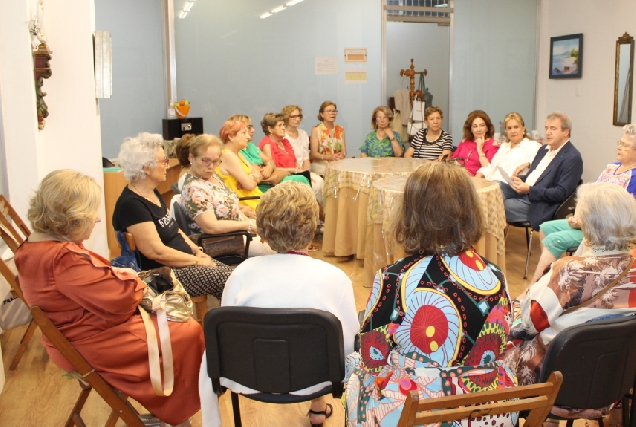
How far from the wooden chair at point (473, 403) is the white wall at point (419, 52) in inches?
276

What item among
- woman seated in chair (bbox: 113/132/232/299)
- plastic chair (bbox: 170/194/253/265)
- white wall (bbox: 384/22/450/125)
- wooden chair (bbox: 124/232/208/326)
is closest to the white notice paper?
white wall (bbox: 384/22/450/125)

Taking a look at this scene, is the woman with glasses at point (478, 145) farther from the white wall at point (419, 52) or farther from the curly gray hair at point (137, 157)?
the curly gray hair at point (137, 157)

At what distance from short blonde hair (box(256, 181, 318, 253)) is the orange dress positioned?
0.53 m

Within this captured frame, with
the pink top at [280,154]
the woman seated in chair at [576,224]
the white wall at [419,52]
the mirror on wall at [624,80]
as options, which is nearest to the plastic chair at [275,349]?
the woman seated in chair at [576,224]

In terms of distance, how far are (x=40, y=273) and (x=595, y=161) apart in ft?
21.6

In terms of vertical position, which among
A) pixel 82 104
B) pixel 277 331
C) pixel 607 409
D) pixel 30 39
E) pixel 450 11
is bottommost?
pixel 607 409

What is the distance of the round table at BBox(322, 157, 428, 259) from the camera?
4.99m

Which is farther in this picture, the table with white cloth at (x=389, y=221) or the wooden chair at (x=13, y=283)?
the table with white cloth at (x=389, y=221)

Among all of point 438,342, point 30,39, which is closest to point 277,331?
point 438,342

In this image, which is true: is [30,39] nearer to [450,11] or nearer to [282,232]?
[282,232]

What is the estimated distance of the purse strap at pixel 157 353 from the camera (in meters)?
2.29

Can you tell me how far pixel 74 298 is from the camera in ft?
7.12

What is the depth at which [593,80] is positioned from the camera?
7277 millimetres

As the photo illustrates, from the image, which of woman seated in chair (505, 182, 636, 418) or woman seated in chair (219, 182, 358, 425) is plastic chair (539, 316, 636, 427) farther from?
woman seated in chair (219, 182, 358, 425)
